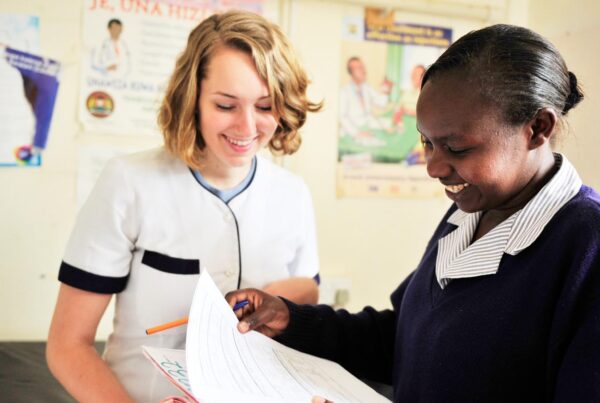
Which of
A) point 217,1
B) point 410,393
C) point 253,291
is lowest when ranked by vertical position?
point 410,393

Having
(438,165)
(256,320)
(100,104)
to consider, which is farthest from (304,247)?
(100,104)

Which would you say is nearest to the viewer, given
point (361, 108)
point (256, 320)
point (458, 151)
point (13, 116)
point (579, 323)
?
point (579, 323)

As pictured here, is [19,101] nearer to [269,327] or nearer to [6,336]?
[6,336]

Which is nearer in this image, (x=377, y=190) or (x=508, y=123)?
(x=508, y=123)

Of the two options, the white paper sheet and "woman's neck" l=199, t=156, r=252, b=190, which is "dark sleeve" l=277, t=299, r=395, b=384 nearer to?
the white paper sheet

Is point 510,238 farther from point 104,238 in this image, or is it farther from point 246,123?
point 104,238

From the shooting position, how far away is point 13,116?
176cm

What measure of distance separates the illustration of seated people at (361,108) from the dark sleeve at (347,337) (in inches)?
41.4

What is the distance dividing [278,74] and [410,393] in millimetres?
619

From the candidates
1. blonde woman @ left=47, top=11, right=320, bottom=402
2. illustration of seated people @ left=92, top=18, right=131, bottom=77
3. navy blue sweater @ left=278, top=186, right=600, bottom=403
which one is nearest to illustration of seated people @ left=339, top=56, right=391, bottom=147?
illustration of seated people @ left=92, top=18, right=131, bottom=77

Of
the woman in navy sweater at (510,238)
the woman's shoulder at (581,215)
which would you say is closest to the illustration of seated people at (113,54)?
the woman in navy sweater at (510,238)

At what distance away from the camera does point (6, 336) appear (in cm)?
183

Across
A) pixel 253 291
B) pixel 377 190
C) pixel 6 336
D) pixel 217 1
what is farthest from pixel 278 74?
pixel 6 336

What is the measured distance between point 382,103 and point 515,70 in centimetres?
142
